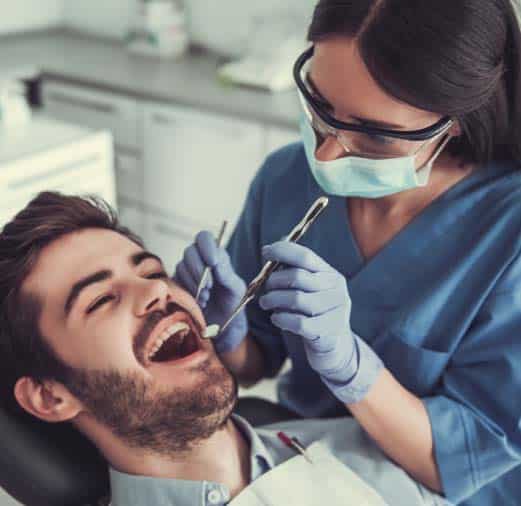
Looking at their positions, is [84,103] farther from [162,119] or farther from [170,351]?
[170,351]

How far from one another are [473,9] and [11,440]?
89 centimetres

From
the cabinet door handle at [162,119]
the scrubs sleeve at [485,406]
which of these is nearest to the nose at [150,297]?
the scrubs sleeve at [485,406]

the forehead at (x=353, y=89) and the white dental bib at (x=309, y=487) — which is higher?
the forehead at (x=353, y=89)

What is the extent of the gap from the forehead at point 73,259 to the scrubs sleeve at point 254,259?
287mm

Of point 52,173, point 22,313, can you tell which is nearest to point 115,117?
point 52,173

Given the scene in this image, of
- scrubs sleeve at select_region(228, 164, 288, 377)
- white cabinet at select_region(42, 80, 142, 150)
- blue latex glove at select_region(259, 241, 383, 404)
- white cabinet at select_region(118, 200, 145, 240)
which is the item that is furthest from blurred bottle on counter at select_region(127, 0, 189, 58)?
blue latex glove at select_region(259, 241, 383, 404)

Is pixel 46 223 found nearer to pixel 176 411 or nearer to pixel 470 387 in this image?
pixel 176 411

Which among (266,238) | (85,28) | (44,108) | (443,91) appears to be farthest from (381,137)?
(85,28)

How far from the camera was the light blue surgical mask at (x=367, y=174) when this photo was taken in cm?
111

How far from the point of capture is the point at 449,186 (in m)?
1.20

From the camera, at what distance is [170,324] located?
110cm

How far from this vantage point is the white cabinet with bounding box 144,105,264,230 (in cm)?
244

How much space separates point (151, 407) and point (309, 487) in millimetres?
282

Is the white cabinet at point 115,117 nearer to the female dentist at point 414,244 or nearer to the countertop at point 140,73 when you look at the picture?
the countertop at point 140,73
